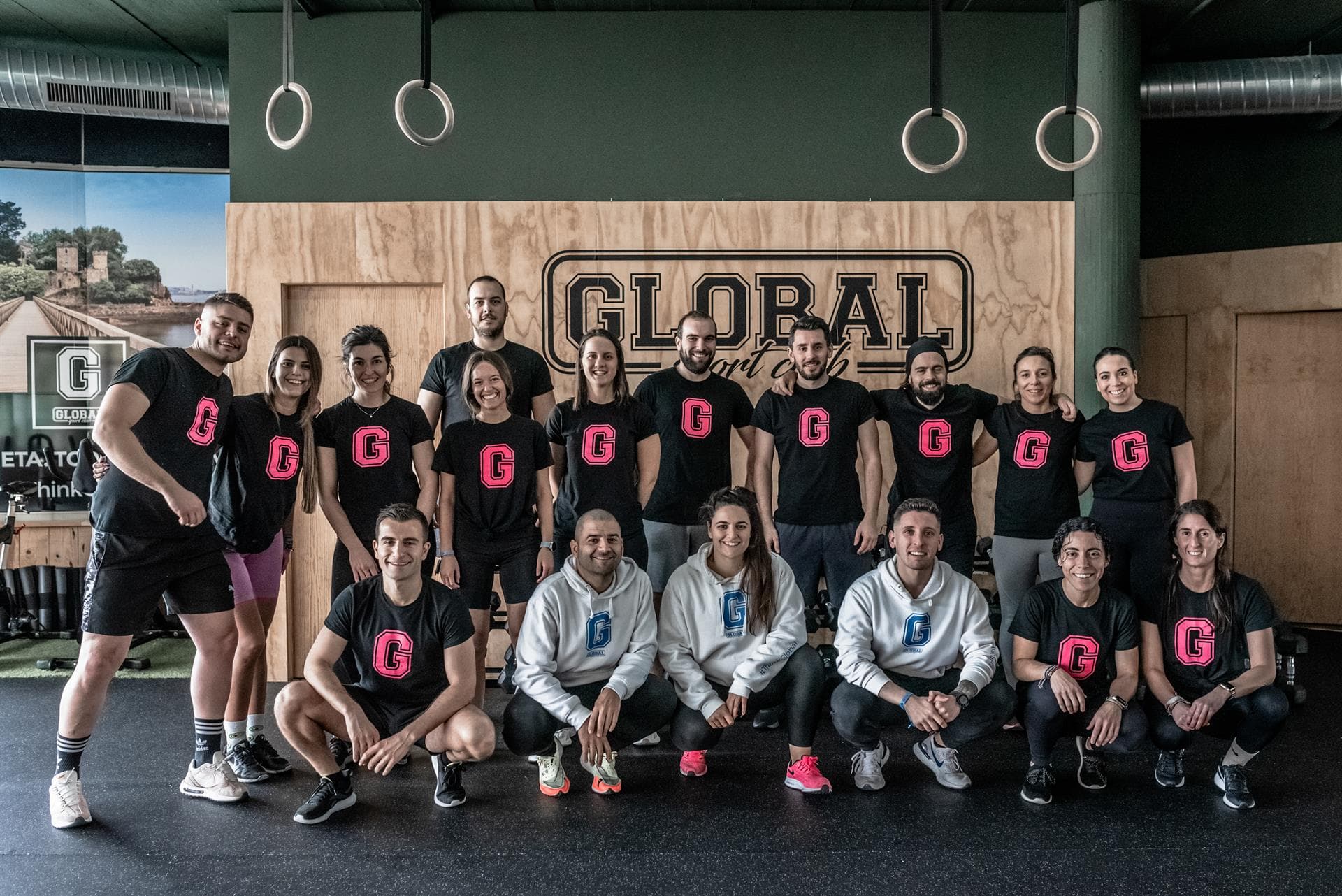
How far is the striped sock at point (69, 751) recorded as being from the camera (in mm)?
2846

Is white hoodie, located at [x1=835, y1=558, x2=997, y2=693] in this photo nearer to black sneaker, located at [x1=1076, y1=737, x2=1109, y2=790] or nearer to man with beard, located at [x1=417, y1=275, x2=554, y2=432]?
black sneaker, located at [x1=1076, y1=737, x2=1109, y2=790]

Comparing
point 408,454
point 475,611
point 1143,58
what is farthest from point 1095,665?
point 1143,58

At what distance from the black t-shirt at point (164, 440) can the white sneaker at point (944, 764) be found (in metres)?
2.43

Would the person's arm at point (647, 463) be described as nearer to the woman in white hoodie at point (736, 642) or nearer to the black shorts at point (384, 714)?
the woman in white hoodie at point (736, 642)

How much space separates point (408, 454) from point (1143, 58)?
14.3 ft

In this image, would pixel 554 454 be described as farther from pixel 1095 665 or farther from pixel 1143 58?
pixel 1143 58

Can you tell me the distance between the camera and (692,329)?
12.1ft

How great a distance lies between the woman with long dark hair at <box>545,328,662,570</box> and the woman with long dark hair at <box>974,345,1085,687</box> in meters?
1.37

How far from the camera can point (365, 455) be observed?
3346 millimetres

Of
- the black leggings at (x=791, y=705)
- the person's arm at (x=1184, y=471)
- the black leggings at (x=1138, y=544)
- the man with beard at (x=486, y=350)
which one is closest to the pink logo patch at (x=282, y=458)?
Result: the man with beard at (x=486, y=350)

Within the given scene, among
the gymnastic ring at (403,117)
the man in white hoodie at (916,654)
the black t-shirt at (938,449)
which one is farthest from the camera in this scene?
the black t-shirt at (938,449)

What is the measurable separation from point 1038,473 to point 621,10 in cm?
289

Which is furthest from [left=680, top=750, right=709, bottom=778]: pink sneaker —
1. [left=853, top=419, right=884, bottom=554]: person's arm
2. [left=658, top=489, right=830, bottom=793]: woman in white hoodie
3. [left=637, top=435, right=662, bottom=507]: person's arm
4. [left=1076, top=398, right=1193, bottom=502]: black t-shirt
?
[left=1076, top=398, right=1193, bottom=502]: black t-shirt

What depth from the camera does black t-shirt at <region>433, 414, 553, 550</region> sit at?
3.37 meters
